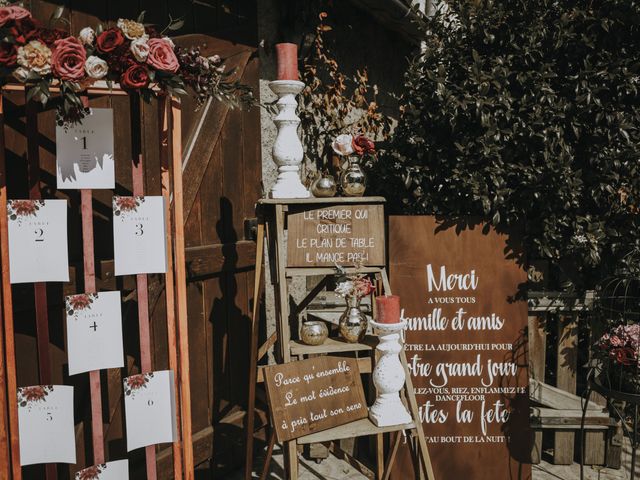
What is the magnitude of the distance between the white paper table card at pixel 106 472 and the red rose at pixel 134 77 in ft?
5.06

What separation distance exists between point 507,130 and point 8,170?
7.62 ft

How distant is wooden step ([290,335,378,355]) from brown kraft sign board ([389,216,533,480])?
38 centimetres

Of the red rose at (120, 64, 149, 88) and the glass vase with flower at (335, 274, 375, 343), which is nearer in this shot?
the red rose at (120, 64, 149, 88)

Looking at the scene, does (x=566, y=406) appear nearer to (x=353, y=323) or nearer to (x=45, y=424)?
(x=353, y=323)

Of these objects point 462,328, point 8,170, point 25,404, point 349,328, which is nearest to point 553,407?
point 462,328

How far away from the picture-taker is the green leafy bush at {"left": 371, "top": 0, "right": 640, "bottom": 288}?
2865 mm

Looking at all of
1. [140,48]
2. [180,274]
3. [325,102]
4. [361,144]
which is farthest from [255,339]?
[325,102]

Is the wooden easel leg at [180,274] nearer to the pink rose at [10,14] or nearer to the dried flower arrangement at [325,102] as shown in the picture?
the pink rose at [10,14]

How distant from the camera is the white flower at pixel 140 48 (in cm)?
210

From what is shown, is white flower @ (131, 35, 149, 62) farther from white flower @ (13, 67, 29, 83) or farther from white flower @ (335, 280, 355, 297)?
white flower @ (335, 280, 355, 297)

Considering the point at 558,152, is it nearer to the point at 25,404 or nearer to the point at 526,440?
the point at 526,440

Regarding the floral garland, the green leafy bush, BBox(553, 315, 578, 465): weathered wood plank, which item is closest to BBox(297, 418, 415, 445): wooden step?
the green leafy bush

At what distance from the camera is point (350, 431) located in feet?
8.22

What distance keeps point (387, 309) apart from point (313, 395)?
503 millimetres
